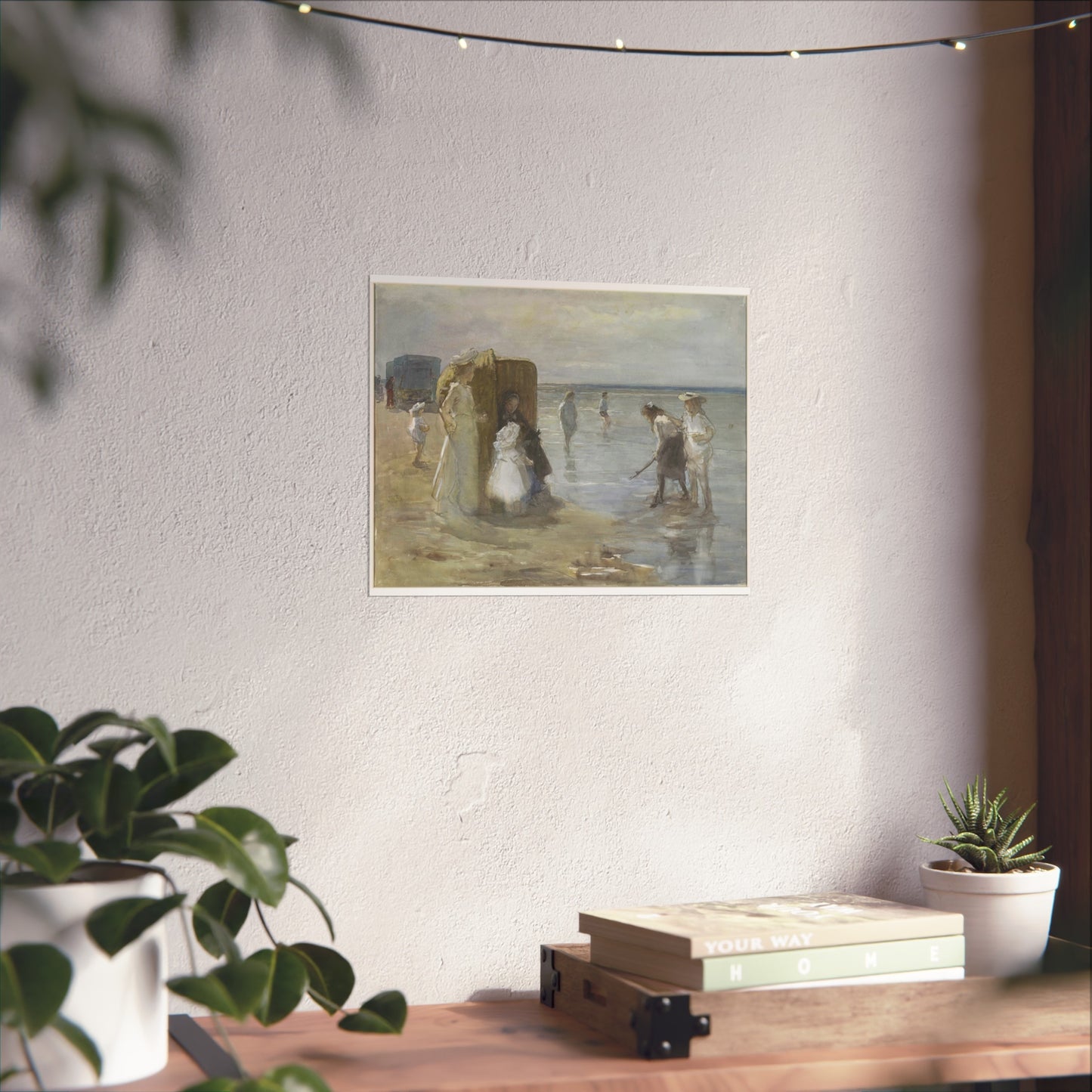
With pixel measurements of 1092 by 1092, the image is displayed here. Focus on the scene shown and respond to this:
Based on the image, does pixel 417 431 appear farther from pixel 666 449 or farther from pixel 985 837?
pixel 985 837

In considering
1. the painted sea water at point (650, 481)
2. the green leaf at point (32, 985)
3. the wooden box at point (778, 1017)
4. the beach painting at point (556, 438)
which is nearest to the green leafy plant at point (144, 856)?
the green leaf at point (32, 985)

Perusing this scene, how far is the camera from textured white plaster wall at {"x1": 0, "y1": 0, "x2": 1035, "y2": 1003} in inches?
54.1

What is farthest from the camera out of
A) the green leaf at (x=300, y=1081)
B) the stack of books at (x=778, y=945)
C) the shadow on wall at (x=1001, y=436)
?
the shadow on wall at (x=1001, y=436)

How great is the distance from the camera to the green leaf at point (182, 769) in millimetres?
1036

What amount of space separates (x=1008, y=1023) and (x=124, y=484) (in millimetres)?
1074

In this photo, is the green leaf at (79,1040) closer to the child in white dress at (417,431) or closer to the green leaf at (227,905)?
the green leaf at (227,905)

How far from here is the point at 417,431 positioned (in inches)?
56.4

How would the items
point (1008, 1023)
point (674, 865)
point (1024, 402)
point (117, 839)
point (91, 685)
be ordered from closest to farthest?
1. point (117, 839)
2. point (1008, 1023)
3. point (91, 685)
4. point (674, 865)
5. point (1024, 402)

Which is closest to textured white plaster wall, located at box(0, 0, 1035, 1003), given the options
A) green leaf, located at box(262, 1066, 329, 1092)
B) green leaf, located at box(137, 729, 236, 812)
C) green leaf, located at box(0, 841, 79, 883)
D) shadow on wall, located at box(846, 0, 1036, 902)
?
shadow on wall, located at box(846, 0, 1036, 902)

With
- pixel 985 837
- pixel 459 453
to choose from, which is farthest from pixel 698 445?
pixel 985 837

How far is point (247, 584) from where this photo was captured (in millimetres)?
1392

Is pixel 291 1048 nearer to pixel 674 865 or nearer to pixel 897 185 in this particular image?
pixel 674 865

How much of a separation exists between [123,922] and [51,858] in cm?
9

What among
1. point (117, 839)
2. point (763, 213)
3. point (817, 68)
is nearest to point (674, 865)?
point (117, 839)
